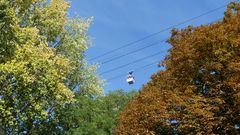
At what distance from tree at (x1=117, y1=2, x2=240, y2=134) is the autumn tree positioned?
5.11 meters

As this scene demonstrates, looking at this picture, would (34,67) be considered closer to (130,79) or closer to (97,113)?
(97,113)

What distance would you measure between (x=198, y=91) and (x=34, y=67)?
31.2 feet

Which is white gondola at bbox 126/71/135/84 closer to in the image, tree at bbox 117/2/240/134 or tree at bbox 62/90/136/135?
tree at bbox 62/90/136/135

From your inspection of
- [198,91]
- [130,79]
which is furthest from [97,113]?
[130,79]

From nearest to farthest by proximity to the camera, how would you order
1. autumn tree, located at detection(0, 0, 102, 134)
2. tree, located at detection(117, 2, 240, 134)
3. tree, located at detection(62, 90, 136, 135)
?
tree, located at detection(117, 2, 240, 134) → autumn tree, located at detection(0, 0, 102, 134) → tree, located at detection(62, 90, 136, 135)

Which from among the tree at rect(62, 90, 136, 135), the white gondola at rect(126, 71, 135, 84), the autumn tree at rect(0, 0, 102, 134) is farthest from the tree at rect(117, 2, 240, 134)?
the white gondola at rect(126, 71, 135, 84)

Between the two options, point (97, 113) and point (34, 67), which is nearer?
point (34, 67)

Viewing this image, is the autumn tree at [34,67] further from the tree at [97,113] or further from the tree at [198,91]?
the tree at [198,91]

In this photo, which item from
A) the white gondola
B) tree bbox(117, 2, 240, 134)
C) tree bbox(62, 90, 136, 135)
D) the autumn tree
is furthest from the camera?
the white gondola

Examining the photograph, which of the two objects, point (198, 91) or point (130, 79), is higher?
point (130, 79)

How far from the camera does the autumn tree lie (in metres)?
30.2

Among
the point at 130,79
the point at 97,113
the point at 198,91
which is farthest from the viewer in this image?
the point at 130,79

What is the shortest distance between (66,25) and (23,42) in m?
8.04

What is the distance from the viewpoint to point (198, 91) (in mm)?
28734
